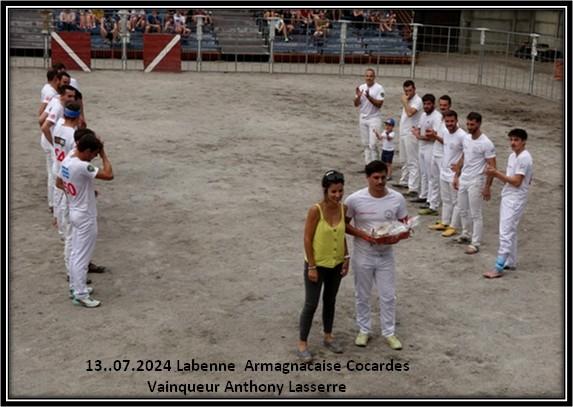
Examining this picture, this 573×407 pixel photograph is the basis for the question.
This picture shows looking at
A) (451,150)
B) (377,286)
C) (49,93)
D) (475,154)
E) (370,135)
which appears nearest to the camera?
(377,286)

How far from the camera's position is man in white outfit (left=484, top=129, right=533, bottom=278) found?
10570 millimetres

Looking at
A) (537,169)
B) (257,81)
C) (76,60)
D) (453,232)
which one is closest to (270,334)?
(453,232)

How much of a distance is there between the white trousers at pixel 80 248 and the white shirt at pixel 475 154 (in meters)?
5.01

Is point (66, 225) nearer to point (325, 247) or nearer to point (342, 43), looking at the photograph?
point (325, 247)

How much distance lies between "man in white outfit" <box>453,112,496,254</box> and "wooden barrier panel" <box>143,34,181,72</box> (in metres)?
16.7

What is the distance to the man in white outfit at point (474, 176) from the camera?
446 inches

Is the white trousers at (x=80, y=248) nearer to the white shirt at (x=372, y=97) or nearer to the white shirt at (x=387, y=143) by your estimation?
the white shirt at (x=387, y=143)

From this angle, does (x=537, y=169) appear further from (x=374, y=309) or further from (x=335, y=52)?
(x=335, y=52)

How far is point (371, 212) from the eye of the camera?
8.46m

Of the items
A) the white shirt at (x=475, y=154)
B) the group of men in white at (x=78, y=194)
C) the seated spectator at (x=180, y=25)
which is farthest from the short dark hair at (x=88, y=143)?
the seated spectator at (x=180, y=25)

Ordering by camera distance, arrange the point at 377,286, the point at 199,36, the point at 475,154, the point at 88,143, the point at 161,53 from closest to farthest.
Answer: the point at 377,286, the point at 88,143, the point at 475,154, the point at 161,53, the point at 199,36

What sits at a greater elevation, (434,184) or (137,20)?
(137,20)

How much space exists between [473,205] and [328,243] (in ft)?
13.2

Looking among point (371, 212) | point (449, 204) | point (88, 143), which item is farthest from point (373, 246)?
point (449, 204)
